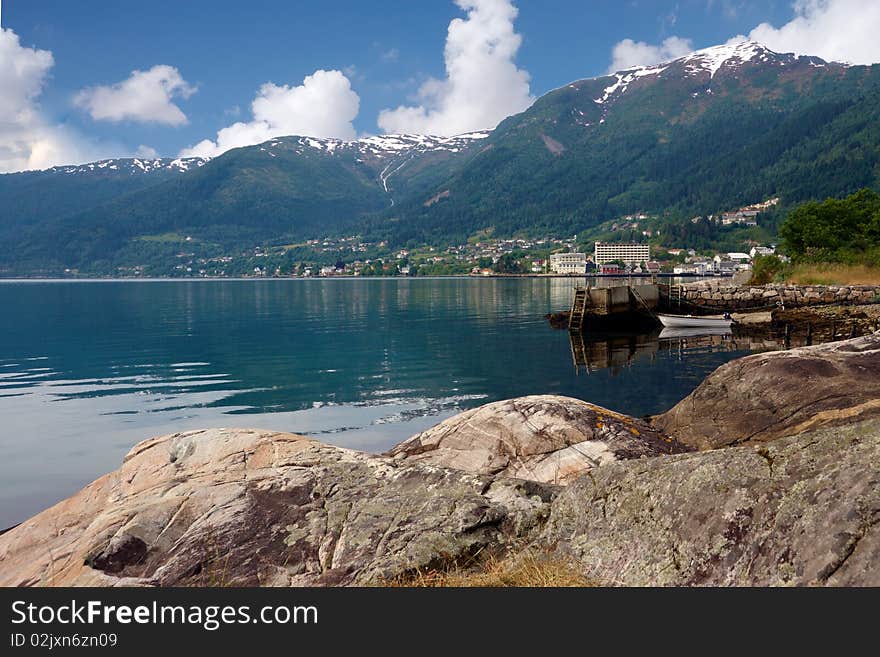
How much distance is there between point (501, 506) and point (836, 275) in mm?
66864

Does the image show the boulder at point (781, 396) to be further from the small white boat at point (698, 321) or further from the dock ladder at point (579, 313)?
the small white boat at point (698, 321)

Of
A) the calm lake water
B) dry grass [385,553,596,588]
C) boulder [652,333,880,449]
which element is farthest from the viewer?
the calm lake water

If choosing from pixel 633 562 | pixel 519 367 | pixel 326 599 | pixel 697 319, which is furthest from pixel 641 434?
pixel 697 319

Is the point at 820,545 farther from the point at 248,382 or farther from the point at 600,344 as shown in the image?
the point at 600,344

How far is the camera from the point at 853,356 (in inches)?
444

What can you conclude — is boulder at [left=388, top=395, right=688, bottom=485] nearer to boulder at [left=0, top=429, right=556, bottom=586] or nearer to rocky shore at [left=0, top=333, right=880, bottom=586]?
rocky shore at [left=0, top=333, right=880, bottom=586]

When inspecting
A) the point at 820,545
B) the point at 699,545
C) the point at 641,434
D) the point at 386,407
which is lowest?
the point at 386,407

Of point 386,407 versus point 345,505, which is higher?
point 345,505

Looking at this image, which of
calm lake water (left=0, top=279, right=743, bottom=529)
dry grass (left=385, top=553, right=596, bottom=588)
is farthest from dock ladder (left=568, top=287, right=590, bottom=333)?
dry grass (left=385, top=553, right=596, bottom=588)

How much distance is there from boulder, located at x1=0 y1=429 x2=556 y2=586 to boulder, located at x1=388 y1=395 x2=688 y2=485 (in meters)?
1.93

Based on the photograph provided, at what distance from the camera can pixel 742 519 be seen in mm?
4324

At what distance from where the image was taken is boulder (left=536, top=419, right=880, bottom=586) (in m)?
3.69

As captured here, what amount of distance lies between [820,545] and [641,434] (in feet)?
21.6

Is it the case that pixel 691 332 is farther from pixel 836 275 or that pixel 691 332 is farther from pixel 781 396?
pixel 781 396
